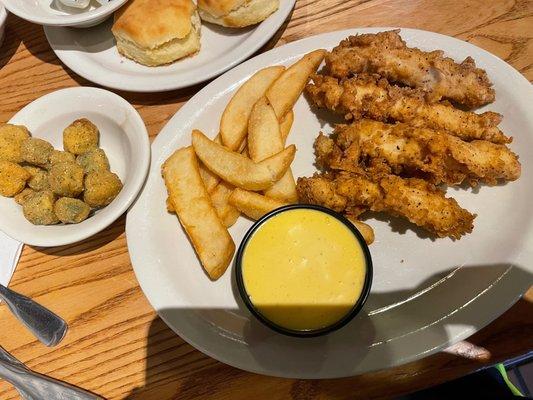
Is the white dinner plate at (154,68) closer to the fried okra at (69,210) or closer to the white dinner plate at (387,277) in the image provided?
the white dinner plate at (387,277)

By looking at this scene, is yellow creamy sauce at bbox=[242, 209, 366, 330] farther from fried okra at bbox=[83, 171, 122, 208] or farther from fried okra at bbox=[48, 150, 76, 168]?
fried okra at bbox=[48, 150, 76, 168]

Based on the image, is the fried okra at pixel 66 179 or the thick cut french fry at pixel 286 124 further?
the thick cut french fry at pixel 286 124

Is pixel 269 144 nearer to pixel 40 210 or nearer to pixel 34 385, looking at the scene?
pixel 40 210

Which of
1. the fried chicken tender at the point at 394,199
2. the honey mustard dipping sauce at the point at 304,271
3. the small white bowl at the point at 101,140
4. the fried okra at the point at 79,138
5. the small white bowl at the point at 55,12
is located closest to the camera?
the honey mustard dipping sauce at the point at 304,271

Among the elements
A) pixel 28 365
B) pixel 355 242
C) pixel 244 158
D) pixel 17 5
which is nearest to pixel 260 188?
pixel 244 158

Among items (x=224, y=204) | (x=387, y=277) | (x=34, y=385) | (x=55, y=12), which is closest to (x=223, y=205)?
(x=224, y=204)

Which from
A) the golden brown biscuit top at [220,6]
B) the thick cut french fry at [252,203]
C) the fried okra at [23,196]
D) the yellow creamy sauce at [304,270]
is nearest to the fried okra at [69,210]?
the fried okra at [23,196]
